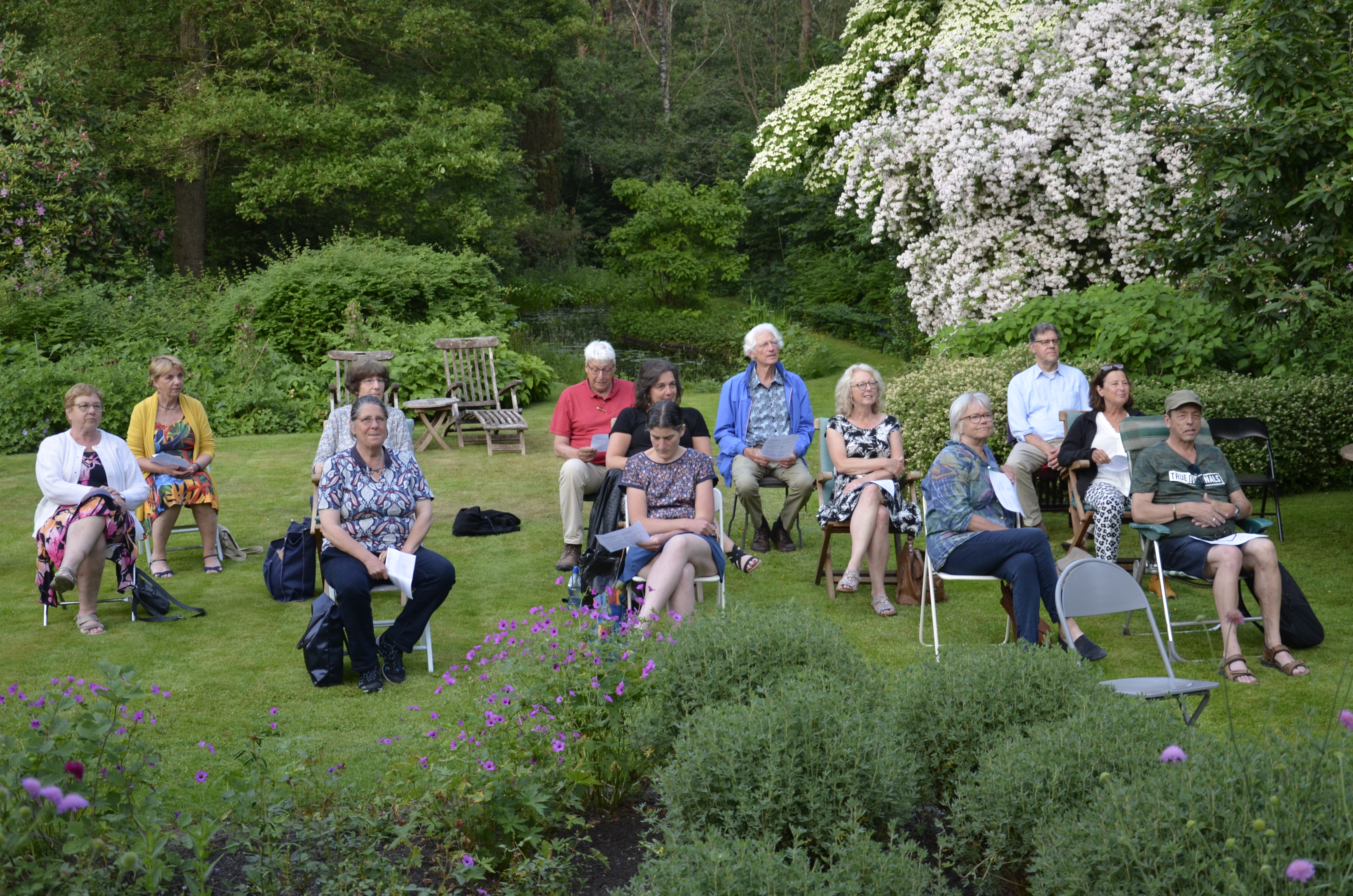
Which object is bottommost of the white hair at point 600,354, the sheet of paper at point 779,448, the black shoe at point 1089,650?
the black shoe at point 1089,650

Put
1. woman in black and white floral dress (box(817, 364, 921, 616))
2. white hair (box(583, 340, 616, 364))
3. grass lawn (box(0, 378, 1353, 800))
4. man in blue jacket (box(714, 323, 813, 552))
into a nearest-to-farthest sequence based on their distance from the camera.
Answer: grass lawn (box(0, 378, 1353, 800)), woman in black and white floral dress (box(817, 364, 921, 616)), white hair (box(583, 340, 616, 364)), man in blue jacket (box(714, 323, 813, 552))

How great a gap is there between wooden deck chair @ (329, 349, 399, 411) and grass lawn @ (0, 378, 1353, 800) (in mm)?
1812

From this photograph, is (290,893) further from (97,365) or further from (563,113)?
(563,113)

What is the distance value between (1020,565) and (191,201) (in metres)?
16.4

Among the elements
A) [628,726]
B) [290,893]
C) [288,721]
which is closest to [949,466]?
[628,726]

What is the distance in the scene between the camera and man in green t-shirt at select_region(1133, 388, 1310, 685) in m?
5.10

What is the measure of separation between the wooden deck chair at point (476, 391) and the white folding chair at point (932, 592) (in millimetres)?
6215

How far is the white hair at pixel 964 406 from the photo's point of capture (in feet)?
18.9

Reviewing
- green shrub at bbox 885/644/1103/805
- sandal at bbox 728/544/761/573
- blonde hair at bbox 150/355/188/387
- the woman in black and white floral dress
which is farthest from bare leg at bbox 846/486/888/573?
blonde hair at bbox 150/355/188/387

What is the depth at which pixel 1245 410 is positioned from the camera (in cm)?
830

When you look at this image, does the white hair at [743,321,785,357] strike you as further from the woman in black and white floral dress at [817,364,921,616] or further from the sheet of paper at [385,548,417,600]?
the sheet of paper at [385,548,417,600]

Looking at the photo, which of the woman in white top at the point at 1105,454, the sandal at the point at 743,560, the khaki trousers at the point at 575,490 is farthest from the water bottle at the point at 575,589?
the woman in white top at the point at 1105,454

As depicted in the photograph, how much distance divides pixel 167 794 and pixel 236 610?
342 cm

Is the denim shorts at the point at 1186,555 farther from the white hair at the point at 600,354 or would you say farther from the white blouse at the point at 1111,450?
the white hair at the point at 600,354
